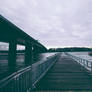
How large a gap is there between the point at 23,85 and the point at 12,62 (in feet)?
63.9

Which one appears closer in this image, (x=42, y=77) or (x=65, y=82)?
(x=65, y=82)

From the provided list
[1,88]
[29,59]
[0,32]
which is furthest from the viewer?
[29,59]

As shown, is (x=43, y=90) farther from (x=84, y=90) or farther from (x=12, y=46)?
(x=12, y=46)

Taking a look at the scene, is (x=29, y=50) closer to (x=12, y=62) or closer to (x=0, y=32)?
(x=12, y=62)

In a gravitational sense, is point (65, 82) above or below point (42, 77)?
below

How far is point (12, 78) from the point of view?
493 centimetres

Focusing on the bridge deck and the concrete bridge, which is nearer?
the concrete bridge

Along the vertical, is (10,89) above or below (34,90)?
above

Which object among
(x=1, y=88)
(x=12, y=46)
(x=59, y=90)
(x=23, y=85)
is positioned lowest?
(x=59, y=90)

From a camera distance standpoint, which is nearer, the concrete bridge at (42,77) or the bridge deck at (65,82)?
the concrete bridge at (42,77)

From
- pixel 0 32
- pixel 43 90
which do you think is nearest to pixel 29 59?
pixel 0 32

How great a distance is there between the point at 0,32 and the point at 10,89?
1356cm

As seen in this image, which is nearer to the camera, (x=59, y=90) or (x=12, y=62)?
(x=59, y=90)

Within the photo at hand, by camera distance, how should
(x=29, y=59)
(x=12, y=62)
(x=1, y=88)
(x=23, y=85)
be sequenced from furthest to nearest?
(x=29, y=59) < (x=12, y=62) < (x=23, y=85) < (x=1, y=88)
